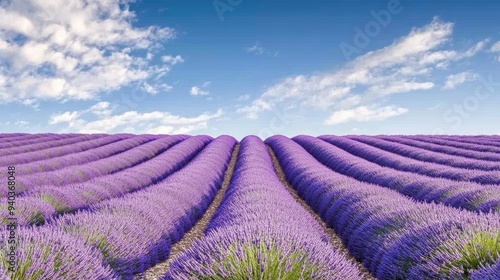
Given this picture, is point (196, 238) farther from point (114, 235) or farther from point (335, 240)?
point (335, 240)

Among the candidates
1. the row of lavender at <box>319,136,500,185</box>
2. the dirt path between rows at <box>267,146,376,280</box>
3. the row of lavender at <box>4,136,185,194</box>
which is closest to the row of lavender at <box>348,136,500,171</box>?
the row of lavender at <box>319,136,500,185</box>

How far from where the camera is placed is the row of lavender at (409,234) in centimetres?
350

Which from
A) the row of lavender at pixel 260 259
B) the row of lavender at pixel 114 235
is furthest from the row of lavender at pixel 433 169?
the row of lavender at pixel 260 259

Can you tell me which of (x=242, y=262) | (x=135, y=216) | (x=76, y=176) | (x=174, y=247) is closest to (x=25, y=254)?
(x=242, y=262)

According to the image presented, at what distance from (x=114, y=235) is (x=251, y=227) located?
220cm

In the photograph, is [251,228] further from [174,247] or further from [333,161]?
[333,161]

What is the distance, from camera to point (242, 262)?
2.98m

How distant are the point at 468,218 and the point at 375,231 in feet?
6.86

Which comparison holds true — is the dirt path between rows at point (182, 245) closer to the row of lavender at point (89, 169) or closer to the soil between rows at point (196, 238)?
the soil between rows at point (196, 238)

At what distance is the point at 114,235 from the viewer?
5.21 m

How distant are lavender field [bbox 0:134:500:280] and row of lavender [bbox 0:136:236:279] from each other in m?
0.02

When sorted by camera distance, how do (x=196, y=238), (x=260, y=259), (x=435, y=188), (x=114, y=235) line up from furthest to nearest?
(x=435, y=188)
(x=114, y=235)
(x=196, y=238)
(x=260, y=259)

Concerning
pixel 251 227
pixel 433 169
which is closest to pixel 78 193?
pixel 251 227

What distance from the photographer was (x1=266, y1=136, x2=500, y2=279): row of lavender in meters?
3.50
